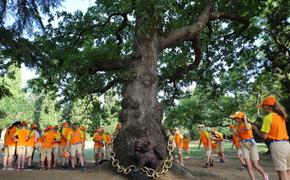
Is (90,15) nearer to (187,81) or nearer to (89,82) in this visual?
(89,82)

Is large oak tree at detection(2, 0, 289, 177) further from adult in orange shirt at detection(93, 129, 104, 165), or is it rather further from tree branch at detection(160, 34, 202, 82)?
adult in orange shirt at detection(93, 129, 104, 165)

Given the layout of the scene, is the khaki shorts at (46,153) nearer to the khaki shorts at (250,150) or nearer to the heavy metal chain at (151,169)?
the heavy metal chain at (151,169)

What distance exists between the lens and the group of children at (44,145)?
1331 centimetres

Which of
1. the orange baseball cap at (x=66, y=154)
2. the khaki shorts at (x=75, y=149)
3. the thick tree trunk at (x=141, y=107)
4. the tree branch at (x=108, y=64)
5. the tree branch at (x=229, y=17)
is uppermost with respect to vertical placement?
the tree branch at (x=229, y=17)

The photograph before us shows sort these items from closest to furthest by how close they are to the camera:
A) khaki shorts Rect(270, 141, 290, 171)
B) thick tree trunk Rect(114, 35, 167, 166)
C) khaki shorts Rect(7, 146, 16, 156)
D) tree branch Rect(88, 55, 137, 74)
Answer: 1. khaki shorts Rect(270, 141, 290, 171)
2. thick tree trunk Rect(114, 35, 167, 166)
3. tree branch Rect(88, 55, 137, 74)
4. khaki shorts Rect(7, 146, 16, 156)

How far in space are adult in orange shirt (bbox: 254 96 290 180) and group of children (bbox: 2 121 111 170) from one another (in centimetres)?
789

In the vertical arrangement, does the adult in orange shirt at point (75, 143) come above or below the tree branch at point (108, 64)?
below

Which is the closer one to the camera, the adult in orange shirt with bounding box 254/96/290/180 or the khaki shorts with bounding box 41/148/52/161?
the adult in orange shirt with bounding box 254/96/290/180

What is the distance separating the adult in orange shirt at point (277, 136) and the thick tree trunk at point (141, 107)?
172 inches

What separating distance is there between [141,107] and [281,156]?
539 cm

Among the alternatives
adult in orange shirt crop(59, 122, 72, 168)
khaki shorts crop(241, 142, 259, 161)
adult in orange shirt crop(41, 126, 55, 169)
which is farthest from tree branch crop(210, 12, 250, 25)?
adult in orange shirt crop(41, 126, 55, 169)

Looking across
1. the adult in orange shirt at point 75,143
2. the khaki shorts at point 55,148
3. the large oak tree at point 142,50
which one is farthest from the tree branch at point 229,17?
the khaki shorts at point 55,148

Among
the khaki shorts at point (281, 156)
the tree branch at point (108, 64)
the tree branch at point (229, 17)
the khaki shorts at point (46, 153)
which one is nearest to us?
the khaki shorts at point (281, 156)

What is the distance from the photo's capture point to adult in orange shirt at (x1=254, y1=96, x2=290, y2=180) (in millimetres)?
6996
